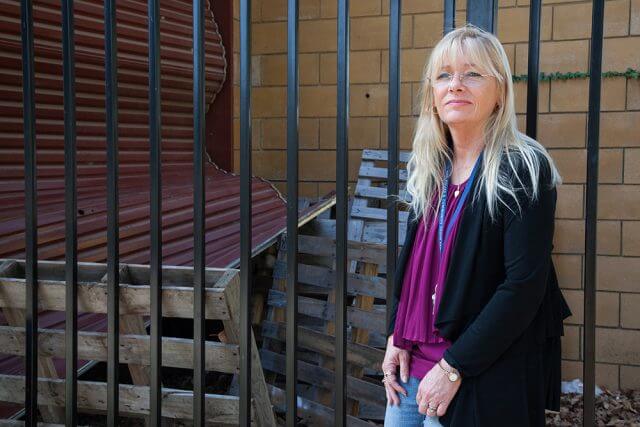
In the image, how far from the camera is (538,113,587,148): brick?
15.0 ft

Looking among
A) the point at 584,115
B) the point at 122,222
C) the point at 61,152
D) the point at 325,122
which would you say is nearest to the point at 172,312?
the point at 122,222

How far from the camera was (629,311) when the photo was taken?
457cm

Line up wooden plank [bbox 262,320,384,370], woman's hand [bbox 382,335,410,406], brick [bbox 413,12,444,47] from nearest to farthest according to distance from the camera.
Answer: woman's hand [bbox 382,335,410,406] → wooden plank [bbox 262,320,384,370] → brick [bbox 413,12,444,47]

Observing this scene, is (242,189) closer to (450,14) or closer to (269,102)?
(450,14)

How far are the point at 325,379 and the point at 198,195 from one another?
83.9 inches

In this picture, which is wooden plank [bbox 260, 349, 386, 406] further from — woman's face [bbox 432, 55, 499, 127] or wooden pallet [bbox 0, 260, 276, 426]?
woman's face [bbox 432, 55, 499, 127]

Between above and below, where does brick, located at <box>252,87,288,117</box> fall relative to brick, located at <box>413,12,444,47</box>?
below

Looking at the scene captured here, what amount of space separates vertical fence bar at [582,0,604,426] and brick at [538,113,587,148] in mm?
3071

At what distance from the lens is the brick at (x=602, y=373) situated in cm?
464

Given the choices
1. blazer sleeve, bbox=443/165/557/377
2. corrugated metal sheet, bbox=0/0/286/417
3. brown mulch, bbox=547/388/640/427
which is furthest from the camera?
brown mulch, bbox=547/388/640/427

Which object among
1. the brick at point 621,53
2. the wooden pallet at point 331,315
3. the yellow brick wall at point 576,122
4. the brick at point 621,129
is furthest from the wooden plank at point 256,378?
the brick at point 621,53

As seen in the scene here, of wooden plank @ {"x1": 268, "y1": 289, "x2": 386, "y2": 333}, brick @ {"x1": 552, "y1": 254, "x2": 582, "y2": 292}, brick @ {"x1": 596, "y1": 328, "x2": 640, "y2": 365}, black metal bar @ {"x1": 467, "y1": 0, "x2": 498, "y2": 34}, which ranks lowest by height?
brick @ {"x1": 596, "y1": 328, "x2": 640, "y2": 365}

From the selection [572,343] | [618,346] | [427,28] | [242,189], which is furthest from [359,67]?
[242,189]

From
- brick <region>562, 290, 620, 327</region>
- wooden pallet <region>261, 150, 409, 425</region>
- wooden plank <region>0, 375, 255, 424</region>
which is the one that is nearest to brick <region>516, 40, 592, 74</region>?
wooden pallet <region>261, 150, 409, 425</region>
